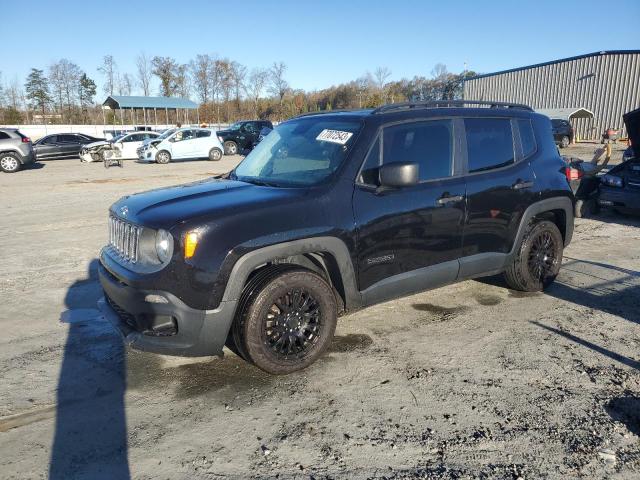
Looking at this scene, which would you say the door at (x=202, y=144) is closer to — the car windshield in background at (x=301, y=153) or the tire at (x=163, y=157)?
the tire at (x=163, y=157)

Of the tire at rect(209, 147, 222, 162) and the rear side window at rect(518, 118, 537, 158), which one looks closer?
the rear side window at rect(518, 118, 537, 158)

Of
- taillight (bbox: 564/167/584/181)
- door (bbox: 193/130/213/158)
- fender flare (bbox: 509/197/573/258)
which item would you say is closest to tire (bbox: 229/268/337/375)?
Result: fender flare (bbox: 509/197/573/258)

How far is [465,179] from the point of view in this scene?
4.38 meters

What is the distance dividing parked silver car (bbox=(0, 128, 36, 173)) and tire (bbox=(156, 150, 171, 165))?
5.13 metres

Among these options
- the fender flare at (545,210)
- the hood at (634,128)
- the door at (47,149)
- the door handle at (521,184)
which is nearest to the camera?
the door handle at (521,184)

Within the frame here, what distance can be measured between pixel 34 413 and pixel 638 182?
9.29m

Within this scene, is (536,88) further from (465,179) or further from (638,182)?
(465,179)

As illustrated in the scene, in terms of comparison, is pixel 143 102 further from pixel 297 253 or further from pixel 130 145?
pixel 297 253

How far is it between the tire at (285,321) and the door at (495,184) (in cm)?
154

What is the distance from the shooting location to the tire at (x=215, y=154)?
2373 centimetres

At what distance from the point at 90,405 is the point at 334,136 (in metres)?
2.67

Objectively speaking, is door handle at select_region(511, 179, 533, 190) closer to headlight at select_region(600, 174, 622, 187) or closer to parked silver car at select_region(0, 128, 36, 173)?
headlight at select_region(600, 174, 622, 187)

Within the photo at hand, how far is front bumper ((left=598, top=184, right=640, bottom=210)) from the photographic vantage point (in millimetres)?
8586

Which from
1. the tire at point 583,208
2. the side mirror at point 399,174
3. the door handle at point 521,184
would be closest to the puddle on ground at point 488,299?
the door handle at point 521,184
